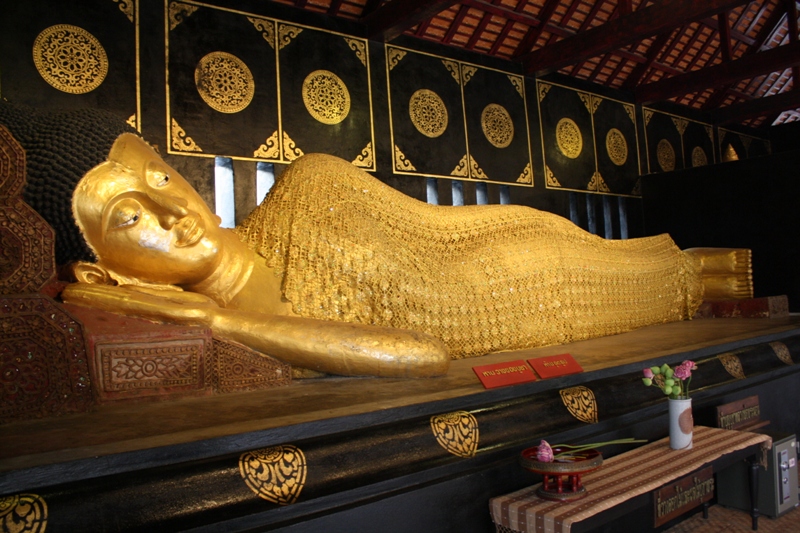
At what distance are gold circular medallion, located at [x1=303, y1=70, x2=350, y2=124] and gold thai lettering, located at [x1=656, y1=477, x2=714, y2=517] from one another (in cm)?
409

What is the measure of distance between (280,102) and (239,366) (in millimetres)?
3632

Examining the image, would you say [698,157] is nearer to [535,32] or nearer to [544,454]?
[535,32]

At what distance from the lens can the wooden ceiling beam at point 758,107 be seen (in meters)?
8.48

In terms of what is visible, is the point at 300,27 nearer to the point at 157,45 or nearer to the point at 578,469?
the point at 157,45

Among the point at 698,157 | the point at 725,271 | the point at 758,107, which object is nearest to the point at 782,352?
the point at 725,271

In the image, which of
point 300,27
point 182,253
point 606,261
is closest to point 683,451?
point 606,261

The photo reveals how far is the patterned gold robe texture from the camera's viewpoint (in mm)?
2074

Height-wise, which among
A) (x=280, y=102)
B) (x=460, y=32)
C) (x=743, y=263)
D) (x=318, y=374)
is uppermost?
(x=460, y=32)

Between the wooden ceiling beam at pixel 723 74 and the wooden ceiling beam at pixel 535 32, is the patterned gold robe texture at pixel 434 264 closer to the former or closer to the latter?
the wooden ceiling beam at pixel 535 32

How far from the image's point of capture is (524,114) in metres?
6.69

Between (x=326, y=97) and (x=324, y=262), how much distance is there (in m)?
3.42

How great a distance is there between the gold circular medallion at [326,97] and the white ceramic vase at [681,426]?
13.0 feet

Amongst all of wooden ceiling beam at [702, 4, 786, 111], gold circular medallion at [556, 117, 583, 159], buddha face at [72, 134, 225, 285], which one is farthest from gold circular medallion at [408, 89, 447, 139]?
wooden ceiling beam at [702, 4, 786, 111]

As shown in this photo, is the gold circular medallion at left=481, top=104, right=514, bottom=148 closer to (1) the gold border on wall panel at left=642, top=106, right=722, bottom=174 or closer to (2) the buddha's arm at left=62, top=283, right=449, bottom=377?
(1) the gold border on wall panel at left=642, top=106, right=722, bottom=174
